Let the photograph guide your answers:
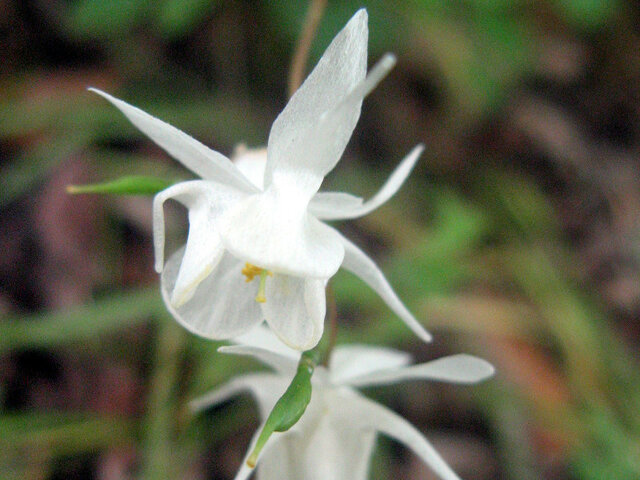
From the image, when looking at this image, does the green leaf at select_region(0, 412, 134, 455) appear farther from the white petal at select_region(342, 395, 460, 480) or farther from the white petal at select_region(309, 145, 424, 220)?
the white petal at select_region(309, 145, 424, 220)

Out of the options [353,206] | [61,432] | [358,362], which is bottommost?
[61,432]

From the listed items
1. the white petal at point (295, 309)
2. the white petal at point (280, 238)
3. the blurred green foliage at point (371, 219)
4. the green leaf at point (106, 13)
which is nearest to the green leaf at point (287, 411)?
the white petal at point (295, 309)

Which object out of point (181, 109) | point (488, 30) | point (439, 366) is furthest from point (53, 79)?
point (439, 366)

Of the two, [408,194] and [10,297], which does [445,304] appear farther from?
[10,297]

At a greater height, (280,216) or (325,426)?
(280,216)

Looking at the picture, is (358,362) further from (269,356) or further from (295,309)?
(295,309)

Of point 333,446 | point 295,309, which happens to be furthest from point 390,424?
point 295,309
